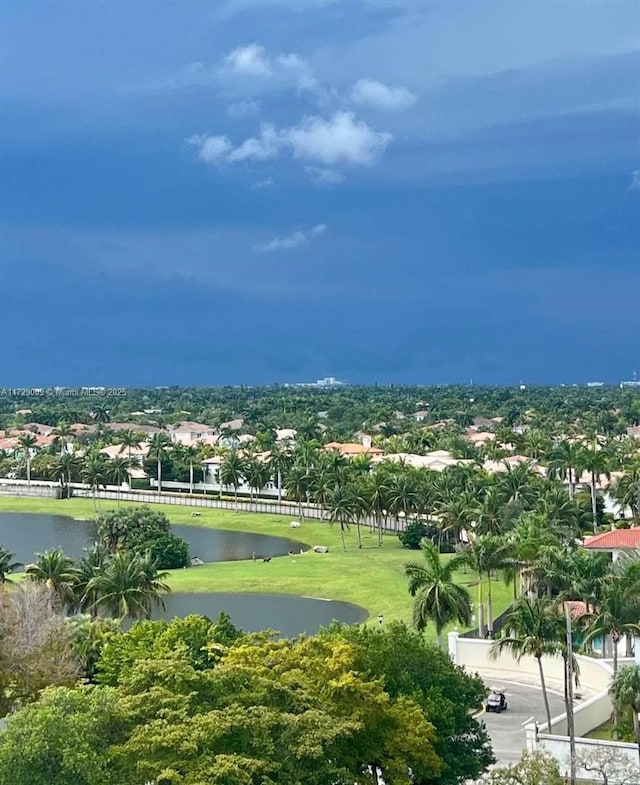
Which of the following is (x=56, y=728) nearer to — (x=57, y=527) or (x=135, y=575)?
(x=135, y=575)

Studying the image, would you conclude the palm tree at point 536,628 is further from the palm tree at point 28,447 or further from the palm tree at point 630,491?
the palm tree at point 28,447

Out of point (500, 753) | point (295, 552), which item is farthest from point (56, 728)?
point (295, 552)

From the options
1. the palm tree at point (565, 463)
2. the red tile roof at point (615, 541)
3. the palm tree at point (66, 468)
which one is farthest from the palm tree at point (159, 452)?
the red tile roof at point (615, 541)

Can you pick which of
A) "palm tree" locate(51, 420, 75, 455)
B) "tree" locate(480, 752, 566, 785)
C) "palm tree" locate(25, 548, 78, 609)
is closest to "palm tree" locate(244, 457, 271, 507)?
"palm tree" locate(51, 420, 75, 455)

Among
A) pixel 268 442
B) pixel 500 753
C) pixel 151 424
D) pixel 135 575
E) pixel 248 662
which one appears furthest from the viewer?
pixel 151 424

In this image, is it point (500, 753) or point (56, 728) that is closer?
point (56, 728)

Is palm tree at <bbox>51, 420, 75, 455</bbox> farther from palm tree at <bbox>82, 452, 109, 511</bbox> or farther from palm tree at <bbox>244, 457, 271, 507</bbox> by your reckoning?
palm tree at <bbox>244, 457, 271, 507</bbox>
